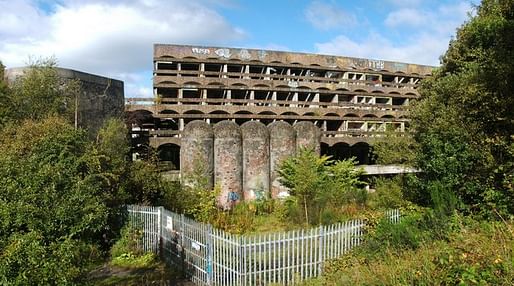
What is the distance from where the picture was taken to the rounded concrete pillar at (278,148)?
75.5 ft

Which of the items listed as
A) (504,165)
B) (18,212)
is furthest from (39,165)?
(504,165)

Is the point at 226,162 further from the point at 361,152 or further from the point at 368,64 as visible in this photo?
Result: the point at 368,64

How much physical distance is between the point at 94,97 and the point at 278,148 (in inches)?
424

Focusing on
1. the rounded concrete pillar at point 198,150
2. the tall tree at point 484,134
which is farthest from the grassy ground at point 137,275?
the rounded concrete pillar at point 198,150

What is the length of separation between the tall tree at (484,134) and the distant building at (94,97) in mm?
13795

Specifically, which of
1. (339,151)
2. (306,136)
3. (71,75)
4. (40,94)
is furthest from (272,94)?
(40,94)

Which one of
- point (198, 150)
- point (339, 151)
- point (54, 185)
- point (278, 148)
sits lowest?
point (54, 185)

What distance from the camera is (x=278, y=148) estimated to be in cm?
2331

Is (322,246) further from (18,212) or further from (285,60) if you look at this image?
(285,60)

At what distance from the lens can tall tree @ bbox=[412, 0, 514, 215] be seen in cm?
994

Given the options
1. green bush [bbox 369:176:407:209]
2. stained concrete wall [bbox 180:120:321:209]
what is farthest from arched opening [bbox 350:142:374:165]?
green bush [bbox 369:176:407:209]

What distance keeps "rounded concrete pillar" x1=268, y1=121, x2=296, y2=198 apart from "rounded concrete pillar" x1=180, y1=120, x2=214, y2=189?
151 inches

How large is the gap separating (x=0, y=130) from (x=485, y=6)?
15.9 metres

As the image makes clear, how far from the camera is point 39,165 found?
669cm
